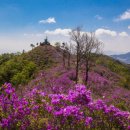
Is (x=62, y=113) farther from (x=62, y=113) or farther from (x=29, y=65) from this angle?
(x=29, y=65)

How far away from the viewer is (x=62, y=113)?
7.29 m

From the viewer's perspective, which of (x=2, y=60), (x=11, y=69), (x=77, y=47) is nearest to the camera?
(x=77, y=47)

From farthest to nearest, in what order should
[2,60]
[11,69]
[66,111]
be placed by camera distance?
[2,60], [11,69], [66,111]

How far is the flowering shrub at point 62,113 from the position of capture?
7.41 meters

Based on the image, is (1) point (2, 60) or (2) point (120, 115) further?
(1) point (2, 60)

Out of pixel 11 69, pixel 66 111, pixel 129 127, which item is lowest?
pixel 11 69

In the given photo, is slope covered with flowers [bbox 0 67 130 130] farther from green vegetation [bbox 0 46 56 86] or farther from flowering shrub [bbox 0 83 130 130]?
green vegetation [bbox 0 46 56 86]

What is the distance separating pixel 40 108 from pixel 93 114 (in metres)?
1.64

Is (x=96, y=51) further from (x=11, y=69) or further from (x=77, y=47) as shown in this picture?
(x=11, y=69)

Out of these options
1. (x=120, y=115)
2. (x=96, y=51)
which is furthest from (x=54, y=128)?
(x=96, y=51)

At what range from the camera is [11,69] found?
293 feet

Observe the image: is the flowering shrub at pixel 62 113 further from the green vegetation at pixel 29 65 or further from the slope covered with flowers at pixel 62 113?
the green vegetation at pixel 29 65

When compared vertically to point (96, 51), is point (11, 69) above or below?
below

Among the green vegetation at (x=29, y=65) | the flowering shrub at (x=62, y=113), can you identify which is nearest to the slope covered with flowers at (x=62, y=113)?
the flowering shrub at (x=62, y=113)
